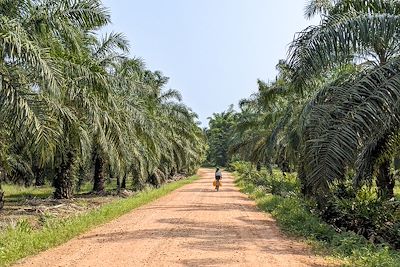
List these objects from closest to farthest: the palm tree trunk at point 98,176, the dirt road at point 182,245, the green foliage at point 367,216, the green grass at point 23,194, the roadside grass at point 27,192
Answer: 1. the dirt road at point 182,245
2. the green foliage at point 367,216
3. the roadside grass at point 27,192
4. the green grass at point 23,194
5. the palm tree trunk at point 98,176

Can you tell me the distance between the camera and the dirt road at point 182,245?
7430 millimetres

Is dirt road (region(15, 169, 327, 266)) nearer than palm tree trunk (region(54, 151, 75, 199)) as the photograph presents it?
Yes

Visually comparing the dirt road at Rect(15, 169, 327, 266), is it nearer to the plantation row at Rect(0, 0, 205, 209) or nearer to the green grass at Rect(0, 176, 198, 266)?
the green grass at Rect(0, 176, 198, 266)

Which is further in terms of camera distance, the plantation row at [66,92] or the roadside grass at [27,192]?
the roadside grass at [27,192]

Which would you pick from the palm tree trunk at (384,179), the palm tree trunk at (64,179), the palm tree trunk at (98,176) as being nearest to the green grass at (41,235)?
the palm tree trunk at (64,179)

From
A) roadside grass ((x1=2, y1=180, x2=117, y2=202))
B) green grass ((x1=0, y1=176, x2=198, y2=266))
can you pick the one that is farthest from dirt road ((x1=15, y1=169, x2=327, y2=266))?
roadside grass ((x1=2, y1=180, x2=117, y2=202))

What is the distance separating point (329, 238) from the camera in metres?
9.80

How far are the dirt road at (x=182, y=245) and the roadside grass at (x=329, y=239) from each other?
0.39 meters

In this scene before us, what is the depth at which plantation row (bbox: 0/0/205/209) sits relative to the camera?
9234mm

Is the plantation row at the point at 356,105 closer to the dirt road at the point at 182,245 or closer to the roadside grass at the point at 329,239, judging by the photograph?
the roadside grass at the point at 329,239

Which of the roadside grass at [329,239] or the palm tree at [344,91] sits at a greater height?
the palm tree at [344,91]

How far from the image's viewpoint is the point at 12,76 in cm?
1027

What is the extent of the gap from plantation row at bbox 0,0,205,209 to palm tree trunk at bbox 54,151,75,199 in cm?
4

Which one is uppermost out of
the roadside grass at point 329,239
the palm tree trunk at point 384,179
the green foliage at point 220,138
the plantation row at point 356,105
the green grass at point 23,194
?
the green foliage at point 220,138
